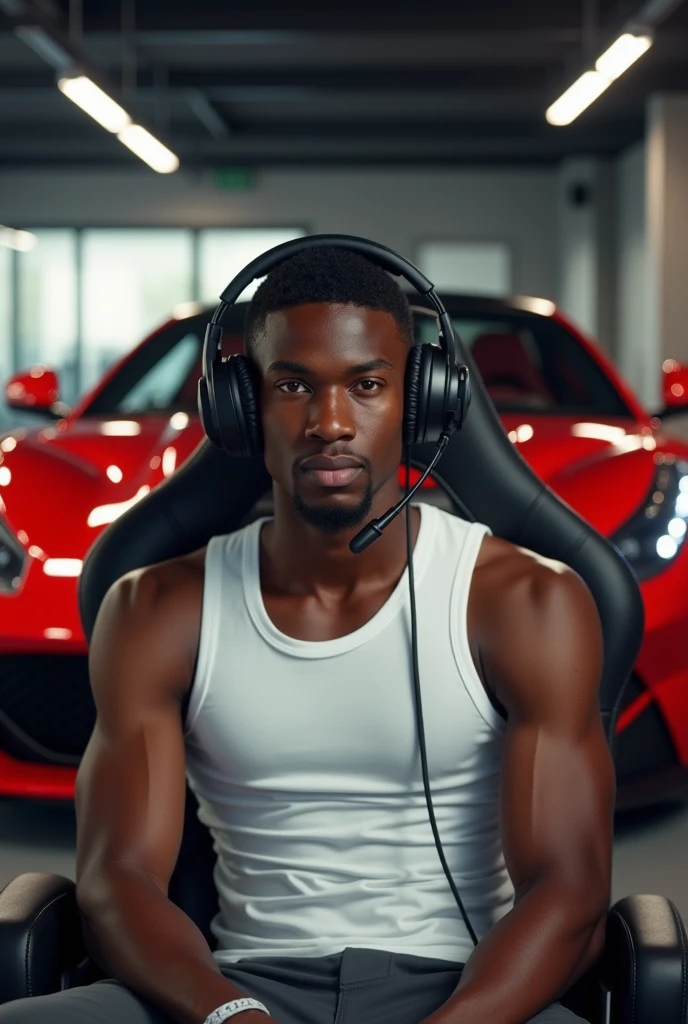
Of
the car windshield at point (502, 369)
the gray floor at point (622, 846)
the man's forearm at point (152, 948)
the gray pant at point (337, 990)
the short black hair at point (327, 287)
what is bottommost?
the gray floor at point (622, 846)

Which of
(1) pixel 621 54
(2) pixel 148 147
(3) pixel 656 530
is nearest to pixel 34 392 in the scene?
(3) pixel 656 530

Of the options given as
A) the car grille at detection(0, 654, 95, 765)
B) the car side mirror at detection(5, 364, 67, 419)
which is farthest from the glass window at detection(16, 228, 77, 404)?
the car grille at detection(0, 654, 95, 765)

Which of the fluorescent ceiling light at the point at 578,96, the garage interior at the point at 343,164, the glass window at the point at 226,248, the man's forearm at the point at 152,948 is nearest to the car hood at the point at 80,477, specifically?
the man's forearm at the point at 152,948

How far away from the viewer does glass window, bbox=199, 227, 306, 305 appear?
15195 mm

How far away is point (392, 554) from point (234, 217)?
13998mm

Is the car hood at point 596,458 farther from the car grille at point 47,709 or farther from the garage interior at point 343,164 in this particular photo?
the garage interior at point 343,164

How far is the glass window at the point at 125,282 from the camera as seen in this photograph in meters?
15.3

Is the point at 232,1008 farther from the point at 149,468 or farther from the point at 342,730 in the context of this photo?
the point at 149,468

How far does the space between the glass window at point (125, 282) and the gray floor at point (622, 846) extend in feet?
40.7

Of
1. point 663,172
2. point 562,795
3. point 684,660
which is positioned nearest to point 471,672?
point 562,795

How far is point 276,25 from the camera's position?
30.8 feet

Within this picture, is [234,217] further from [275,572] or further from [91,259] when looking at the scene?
[275,572]

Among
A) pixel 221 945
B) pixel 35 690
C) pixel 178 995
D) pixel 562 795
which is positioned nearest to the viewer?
pixel 178 995

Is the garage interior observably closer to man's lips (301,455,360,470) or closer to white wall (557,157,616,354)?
white wall (557,157,616,354)
